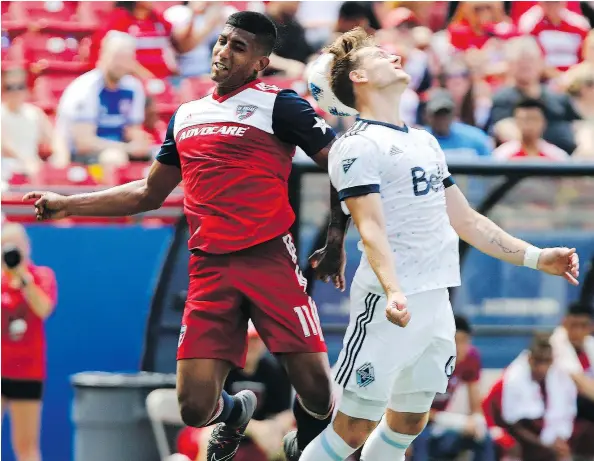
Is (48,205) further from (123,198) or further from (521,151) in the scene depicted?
(521,151)

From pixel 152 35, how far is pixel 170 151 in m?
6.27

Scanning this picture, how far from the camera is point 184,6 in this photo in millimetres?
12656

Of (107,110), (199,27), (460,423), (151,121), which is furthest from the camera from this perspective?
(199,27)

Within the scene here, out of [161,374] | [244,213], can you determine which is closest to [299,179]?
[161,374]

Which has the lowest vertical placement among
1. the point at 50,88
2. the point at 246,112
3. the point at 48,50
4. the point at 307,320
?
the point at 50,88

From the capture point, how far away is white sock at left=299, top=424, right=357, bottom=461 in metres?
5.71

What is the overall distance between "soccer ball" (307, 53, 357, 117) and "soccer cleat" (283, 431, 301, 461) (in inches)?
56.8

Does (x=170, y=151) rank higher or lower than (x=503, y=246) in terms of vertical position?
higher

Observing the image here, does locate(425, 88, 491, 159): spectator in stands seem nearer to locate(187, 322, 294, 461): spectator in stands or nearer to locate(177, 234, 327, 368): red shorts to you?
locate(187, 322, 294, 461): spectator in stands

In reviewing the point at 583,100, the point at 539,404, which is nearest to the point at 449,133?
the point at 583,100

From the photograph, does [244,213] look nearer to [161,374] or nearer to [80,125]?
[161,374]

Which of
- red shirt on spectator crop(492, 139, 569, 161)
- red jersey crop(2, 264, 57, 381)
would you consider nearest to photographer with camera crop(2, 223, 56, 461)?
red jersey crop(2, 264, 57, 381)

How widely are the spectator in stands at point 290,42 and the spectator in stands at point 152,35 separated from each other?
78cm

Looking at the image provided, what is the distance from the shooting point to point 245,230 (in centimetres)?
580
